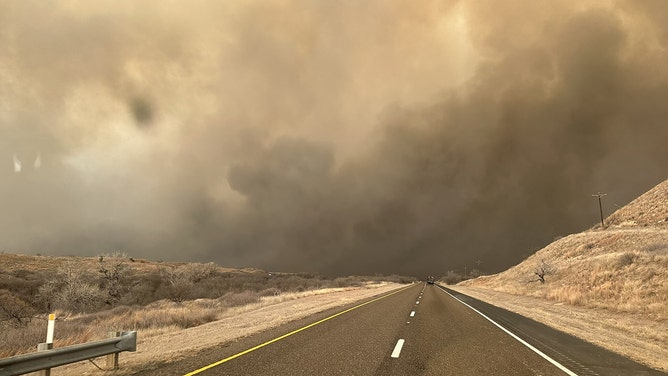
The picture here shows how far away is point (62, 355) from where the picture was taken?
6.38m

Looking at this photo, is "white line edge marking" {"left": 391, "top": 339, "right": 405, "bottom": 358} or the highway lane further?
"white line edge marking" {"left": 391, "top": 339, "right": 405, "bottom": 358}

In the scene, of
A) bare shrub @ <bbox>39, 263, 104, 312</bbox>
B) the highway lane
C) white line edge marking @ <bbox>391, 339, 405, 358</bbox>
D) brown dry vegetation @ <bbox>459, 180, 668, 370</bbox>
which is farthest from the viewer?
bare shrub @ <bbox>39, 263, 104, 312</bbox>

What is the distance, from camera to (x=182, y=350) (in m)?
9.16

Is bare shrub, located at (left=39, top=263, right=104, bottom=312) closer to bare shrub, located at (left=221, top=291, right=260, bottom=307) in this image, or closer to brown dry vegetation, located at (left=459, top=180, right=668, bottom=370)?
bare shrub, located at (left=221, top=291, right=260, bottom=307)

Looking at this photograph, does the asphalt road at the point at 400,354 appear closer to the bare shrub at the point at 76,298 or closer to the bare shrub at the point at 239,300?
the bare shrub at the point at 239,300

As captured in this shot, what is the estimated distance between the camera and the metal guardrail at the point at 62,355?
217 inches

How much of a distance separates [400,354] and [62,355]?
6.57m

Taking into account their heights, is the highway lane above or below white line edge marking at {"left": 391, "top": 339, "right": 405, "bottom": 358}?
below

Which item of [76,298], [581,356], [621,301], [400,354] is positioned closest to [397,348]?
[400,354]

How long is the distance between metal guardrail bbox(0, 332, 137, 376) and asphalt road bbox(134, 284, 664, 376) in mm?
1055

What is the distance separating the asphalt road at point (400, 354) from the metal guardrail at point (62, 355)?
105 centimetres

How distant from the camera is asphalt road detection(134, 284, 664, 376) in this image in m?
7.20

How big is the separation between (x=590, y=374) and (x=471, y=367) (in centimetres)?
233

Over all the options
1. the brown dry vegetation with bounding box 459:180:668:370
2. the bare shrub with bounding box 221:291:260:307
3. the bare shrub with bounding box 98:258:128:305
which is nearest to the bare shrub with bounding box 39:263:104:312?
the bare shrub with bounding box 98:258:128:305
